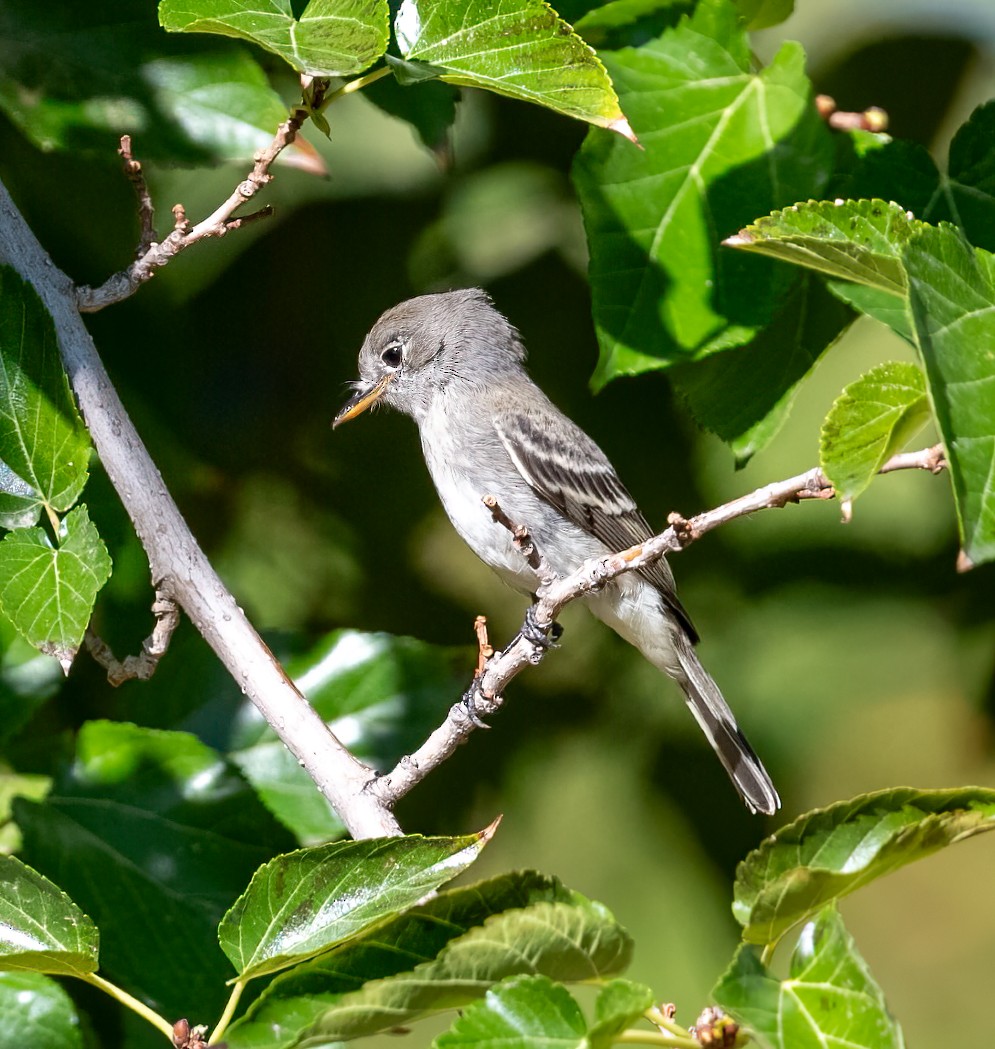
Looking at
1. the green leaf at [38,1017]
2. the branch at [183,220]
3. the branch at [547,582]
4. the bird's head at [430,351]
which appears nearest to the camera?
the branch at [547,582]

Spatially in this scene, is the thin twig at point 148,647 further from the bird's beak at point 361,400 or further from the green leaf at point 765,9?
the green leaf at point 765,9

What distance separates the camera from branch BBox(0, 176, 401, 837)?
1.06 m

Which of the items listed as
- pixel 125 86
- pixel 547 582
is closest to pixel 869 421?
pixel 547 582

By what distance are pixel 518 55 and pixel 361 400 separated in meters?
0.80

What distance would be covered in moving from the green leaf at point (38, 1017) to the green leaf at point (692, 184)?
0.94m

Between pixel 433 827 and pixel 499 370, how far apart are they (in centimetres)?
78

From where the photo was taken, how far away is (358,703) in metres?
1.40

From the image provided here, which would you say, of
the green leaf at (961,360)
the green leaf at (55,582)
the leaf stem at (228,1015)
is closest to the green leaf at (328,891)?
the leaf stem at (228,1015)

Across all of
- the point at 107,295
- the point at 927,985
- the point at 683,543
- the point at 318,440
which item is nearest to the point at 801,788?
the point at 927,985

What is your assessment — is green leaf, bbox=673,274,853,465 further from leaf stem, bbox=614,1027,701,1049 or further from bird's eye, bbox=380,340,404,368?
leaf stem, bbox=614,1027,701,1049

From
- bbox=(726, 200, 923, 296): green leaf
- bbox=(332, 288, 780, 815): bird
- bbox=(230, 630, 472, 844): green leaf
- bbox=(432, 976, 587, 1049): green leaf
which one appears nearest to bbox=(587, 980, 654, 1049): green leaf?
bbox=(432, 976, 587, 1049): green leaf

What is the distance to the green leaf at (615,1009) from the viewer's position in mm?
694

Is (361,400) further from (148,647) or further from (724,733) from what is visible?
(724,733)

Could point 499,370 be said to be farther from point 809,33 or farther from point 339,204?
point 809,33
